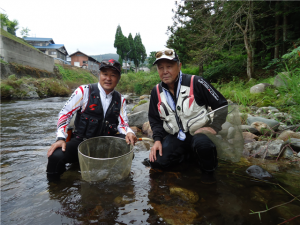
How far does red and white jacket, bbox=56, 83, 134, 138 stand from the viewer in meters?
2.43

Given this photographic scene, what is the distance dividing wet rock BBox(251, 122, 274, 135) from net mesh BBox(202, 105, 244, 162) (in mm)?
1723

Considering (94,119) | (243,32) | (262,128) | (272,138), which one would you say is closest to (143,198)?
(94,119)

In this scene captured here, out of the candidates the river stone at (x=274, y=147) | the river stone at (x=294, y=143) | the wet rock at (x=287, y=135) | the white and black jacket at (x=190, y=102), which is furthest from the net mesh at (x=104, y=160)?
the wet rock at (x=287, y=135)

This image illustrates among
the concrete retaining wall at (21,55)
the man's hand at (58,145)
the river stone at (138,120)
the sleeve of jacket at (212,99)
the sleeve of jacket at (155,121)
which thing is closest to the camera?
the man's hand at (58,145)

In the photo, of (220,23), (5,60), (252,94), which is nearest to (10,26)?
(5,60)

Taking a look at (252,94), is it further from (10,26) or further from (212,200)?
(10,26)

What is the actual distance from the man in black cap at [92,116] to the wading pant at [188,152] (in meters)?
0.53

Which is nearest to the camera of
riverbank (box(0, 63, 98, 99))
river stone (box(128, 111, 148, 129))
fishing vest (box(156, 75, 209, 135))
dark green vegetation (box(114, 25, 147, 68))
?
fishing vest (box(156, 75, 209, 135))

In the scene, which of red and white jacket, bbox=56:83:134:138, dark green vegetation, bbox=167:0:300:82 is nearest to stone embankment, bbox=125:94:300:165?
red and white jacket, bbox=56:83:134:138

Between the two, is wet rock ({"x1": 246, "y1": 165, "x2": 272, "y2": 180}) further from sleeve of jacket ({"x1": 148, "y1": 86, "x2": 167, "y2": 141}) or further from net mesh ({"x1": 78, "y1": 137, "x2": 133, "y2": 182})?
net mesh ({"x1": 78, "y1": 137, "x2": 133, "y2": 182})

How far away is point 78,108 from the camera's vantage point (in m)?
2.58

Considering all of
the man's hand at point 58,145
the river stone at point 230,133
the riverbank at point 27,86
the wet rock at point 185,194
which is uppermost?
the riverbank at point 27,86

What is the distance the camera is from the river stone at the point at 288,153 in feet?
9.39

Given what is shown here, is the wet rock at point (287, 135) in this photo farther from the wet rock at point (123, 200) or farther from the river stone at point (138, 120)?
the river stone at point (138, 120)
